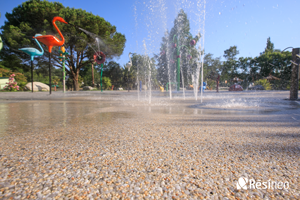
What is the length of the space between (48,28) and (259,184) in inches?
755

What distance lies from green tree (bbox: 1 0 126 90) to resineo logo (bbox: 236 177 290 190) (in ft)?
59.7

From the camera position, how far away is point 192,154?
140 cm

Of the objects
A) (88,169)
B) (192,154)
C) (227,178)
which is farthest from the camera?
(192,154)

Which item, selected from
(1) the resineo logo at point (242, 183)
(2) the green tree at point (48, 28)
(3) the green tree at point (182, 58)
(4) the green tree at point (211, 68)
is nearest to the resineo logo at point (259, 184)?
(1) the resineo logo at point (242, 183)

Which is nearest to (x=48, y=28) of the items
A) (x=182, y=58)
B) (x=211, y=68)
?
(x=182, y=58)

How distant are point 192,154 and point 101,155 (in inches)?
28.8

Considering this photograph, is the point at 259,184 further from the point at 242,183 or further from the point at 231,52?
the point at 231,52

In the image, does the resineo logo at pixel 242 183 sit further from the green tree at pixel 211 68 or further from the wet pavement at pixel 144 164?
the green tree at pixel 211 68

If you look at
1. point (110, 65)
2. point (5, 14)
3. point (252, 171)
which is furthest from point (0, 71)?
point (252, 171)

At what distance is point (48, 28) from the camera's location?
622 inches

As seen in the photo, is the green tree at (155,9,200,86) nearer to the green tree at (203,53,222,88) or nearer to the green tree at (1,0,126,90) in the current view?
the green tree at (203,53,222,88)

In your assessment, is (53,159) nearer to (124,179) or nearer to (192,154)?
(124,179)

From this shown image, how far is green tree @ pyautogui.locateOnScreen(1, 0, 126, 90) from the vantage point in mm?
15828

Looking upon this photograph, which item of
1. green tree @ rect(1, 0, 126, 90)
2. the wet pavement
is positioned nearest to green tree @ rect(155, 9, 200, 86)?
green tree @ rect(1, 0, 126, 90)
